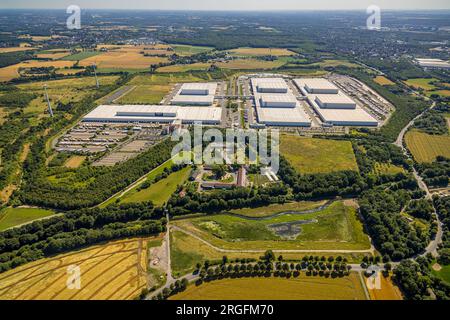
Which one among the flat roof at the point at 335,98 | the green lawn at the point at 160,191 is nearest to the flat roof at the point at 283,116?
the flat roof at the point at 335,98

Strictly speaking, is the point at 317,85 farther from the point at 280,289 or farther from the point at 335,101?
the point at 280,289

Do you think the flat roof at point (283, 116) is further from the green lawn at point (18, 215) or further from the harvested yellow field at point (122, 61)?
the harvested yellow field at point (122, 61)

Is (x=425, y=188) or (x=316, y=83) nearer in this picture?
(x=425, y=188)

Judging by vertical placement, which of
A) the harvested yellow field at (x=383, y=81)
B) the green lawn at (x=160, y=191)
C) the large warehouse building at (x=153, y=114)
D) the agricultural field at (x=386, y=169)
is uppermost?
the harvested yellow field at (x=383, y=81)

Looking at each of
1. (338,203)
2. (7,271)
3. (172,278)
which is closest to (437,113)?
(338,203)

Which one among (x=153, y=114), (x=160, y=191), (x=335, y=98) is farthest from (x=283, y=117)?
(x=160, y=191)
